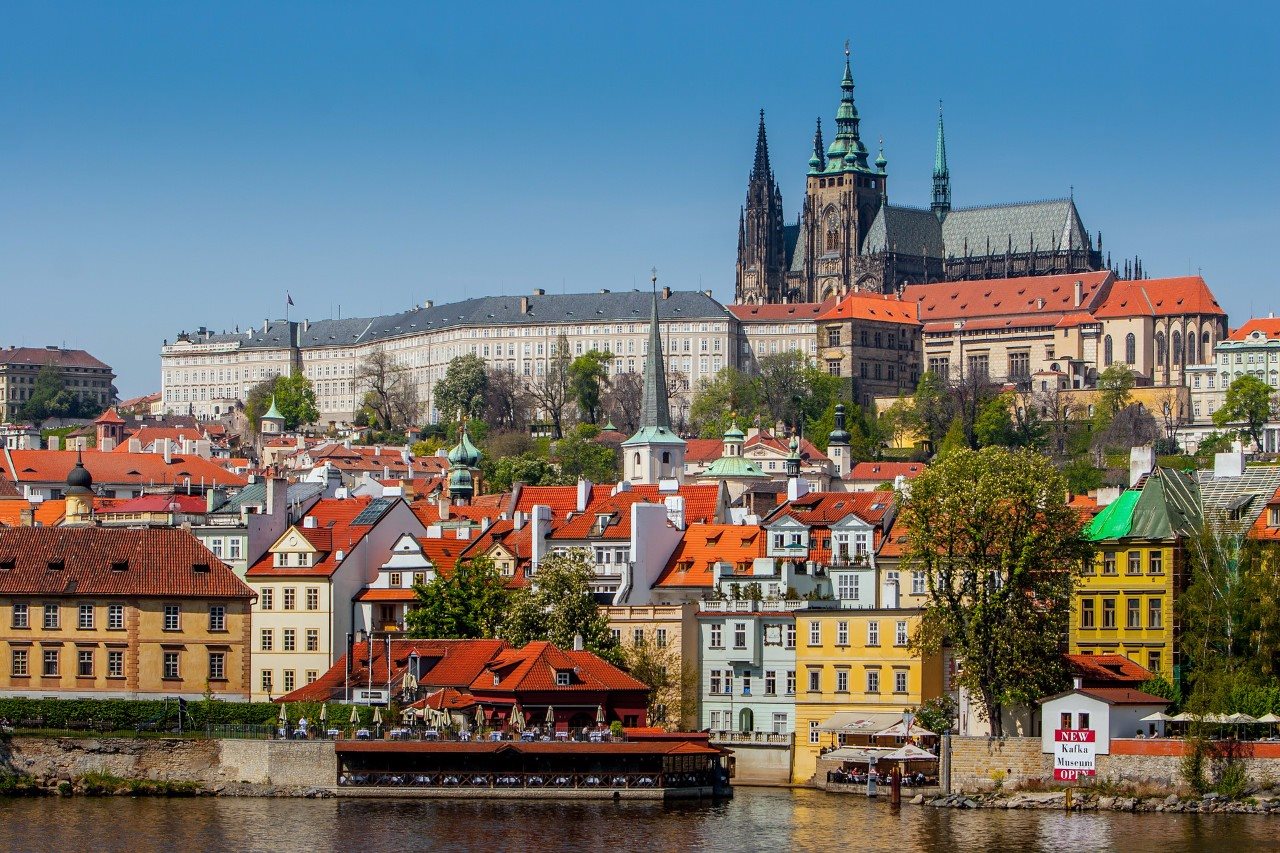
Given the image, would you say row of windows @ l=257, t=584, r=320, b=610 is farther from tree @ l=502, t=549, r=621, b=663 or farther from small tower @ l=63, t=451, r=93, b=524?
small tower @ l=63, t=451, r=93, b=524

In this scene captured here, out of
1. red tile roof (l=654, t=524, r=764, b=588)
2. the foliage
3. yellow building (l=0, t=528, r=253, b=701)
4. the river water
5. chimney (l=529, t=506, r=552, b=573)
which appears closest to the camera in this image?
the river water

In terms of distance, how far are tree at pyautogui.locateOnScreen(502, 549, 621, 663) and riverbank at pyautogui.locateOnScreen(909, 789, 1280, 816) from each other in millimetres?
11797

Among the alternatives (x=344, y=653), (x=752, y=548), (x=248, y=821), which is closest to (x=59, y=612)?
(x=344, y=653)

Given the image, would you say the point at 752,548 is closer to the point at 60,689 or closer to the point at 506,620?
the point at 506,620

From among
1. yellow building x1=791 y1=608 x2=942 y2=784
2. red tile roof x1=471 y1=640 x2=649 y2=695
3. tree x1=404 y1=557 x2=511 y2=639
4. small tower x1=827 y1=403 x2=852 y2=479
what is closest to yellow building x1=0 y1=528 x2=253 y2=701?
tree x1=404 y1=557 x2=511 y2=639

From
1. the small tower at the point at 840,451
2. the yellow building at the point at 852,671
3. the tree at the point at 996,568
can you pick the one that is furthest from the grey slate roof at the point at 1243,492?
the small tower at the point at 840,451

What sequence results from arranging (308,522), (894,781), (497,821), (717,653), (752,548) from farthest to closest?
(308,522) → (752,548) → (717,653) → (894,781) → (497,821)

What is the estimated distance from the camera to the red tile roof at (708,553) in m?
85.2

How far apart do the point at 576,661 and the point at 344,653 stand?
11184mm

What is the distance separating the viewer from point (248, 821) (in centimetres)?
6819

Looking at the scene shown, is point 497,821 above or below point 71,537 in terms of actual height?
below

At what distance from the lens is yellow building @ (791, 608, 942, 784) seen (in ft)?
252

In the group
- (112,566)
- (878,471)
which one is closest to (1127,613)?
(112,566)

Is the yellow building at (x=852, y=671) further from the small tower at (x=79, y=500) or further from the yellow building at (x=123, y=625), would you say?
the small tower at (x=79, y=500)
